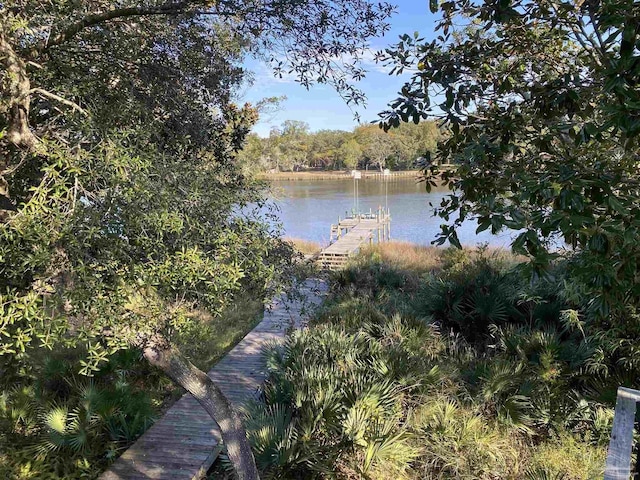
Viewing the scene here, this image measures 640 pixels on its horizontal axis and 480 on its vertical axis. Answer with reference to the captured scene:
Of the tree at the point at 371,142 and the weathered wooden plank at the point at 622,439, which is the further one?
the tree at the point at 371,142

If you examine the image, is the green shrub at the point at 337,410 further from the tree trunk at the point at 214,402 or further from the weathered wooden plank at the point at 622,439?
the weathered wooden plank at the point at 622,439

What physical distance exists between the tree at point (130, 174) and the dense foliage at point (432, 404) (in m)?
0.92

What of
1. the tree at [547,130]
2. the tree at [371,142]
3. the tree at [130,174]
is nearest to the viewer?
the tree at [547,130]

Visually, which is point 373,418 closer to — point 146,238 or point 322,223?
point 146,238

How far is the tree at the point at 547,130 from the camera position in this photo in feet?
4.97

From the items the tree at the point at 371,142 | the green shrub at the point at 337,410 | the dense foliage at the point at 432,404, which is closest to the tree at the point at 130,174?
the green shrub at the point at 337,410

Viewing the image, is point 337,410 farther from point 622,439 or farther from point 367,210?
point 367,210

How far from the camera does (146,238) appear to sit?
213 cm

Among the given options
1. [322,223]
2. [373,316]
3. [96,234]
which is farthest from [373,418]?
[322,223]

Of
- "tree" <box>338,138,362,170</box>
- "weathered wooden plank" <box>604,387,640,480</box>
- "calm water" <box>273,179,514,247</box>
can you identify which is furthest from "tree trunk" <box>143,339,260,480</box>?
"tree" <box>338,138,362,170</box>

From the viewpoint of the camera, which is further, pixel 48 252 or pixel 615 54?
pixel 615 54

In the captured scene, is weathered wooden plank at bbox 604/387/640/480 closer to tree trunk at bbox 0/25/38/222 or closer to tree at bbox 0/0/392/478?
tree at bbox 0/0/392/478

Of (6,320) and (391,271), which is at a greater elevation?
(6,320)

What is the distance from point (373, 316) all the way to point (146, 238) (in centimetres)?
488
